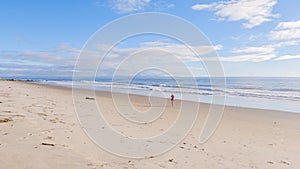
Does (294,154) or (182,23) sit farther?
(182,23)

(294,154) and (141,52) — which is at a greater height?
(141,52)

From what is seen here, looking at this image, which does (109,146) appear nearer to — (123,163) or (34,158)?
(123,163)

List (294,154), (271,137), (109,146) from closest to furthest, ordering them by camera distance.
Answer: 1. (109,146)
2. (294,154)
3. (271,137)

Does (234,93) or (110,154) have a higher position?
(234,93)

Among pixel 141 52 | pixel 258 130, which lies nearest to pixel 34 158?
pixel 141 52

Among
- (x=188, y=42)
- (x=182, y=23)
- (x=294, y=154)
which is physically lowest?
(x=294, y=154)

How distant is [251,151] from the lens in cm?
616

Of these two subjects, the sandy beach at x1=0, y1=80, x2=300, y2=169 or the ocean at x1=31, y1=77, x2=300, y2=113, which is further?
the ocean at x1=31, y1=77, x2=300, y2=113

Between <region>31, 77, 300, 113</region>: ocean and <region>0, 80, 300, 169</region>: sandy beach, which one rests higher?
<region>31, 77, 300, 113</region>: ocean

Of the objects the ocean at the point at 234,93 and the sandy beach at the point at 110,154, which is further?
the ocean at the point at 234,93

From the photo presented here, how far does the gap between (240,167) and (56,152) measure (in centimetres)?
368

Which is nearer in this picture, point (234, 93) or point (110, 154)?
point (110, 154)

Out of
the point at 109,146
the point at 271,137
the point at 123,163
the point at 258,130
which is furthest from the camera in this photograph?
the point at 258,130

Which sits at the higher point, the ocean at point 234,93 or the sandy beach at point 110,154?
the ocean at point 234,93
